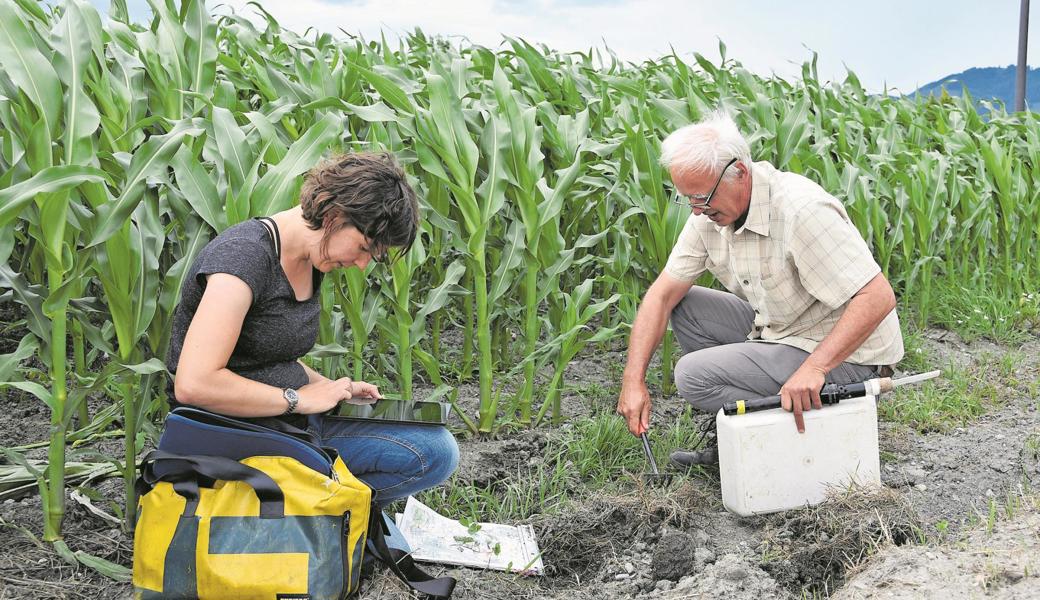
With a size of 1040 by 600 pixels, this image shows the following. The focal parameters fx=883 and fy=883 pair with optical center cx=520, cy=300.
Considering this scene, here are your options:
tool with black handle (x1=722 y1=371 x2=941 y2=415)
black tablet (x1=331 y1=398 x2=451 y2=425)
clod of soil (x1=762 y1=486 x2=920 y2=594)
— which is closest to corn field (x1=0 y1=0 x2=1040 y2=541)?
black tablet (x1=331 y1=398 x2=451 y2=425)

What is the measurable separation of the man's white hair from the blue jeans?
107cm

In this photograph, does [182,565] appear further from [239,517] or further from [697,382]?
[697,382]

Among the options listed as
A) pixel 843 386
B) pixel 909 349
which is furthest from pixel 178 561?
pixel 909 349

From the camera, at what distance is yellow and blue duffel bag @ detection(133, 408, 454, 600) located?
6.31 feet

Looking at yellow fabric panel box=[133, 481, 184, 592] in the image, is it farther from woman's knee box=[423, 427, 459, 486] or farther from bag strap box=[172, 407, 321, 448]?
woman's knee box=[423, 427, 459, 486]

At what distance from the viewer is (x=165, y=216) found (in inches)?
121

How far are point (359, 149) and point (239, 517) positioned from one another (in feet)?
4.78

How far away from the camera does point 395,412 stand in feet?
7.86

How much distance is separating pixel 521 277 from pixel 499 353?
0.64 m

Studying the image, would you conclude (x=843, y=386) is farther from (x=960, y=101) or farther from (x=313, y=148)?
(x=960, y=101)

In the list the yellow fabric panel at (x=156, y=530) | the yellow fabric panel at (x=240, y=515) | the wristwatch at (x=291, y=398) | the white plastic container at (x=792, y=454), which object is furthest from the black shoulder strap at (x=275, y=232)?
the white plastic container at (x=792, y=454)

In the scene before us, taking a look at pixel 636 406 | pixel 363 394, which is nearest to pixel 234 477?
pixel 363 394

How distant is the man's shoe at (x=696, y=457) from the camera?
3004mm

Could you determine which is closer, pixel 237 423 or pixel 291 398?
pixel 237 423
